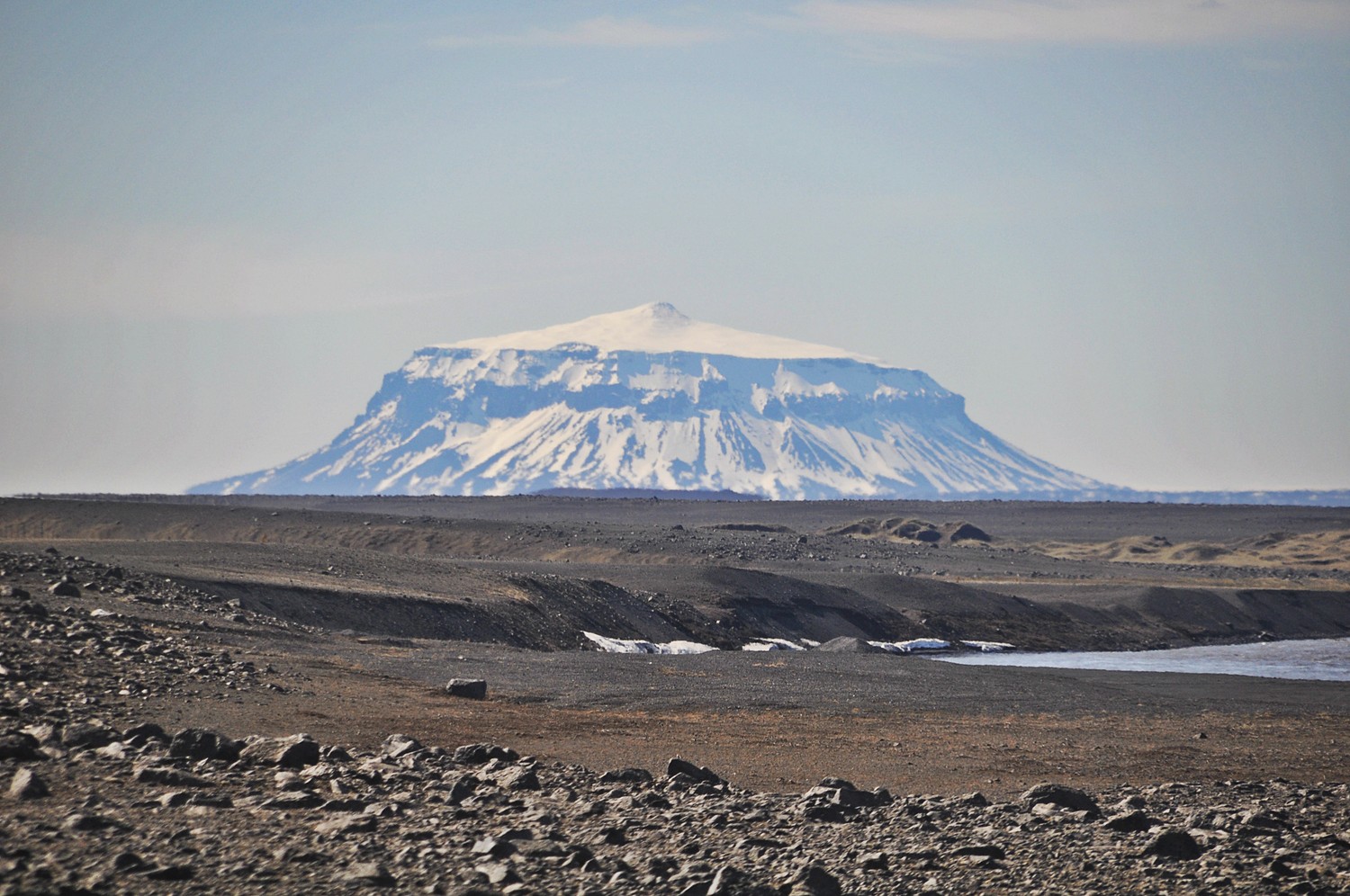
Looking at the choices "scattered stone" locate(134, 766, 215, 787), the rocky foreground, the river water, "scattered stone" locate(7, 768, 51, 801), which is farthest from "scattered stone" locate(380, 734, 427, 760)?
the river water

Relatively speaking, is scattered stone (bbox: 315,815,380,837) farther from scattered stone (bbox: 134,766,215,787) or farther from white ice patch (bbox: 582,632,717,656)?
white ice patch (bbox: 582,632,717,656)

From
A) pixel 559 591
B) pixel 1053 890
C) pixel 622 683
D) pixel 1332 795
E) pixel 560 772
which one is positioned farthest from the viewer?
pixel 559 591

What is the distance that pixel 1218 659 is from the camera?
5550 centimetres

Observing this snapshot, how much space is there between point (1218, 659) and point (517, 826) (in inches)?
1856

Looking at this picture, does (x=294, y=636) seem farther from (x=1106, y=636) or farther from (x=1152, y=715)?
(x=1106, y=636)

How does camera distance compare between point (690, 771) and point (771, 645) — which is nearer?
point (690, 771)

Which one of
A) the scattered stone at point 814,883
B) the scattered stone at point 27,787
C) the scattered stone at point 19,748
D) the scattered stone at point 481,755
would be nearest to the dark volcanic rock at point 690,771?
the scattered stone at point 481,755

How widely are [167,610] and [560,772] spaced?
52.8ft

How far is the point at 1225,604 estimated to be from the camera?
250 feet

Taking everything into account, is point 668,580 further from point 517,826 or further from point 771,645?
point 517,826

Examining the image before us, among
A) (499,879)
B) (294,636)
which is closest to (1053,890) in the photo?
(499,879)

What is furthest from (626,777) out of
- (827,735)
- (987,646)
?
(987,646)

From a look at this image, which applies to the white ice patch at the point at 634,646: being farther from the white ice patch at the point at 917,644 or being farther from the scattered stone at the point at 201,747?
the scattered stone at the point at 201,747

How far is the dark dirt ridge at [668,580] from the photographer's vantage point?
1684 inches
